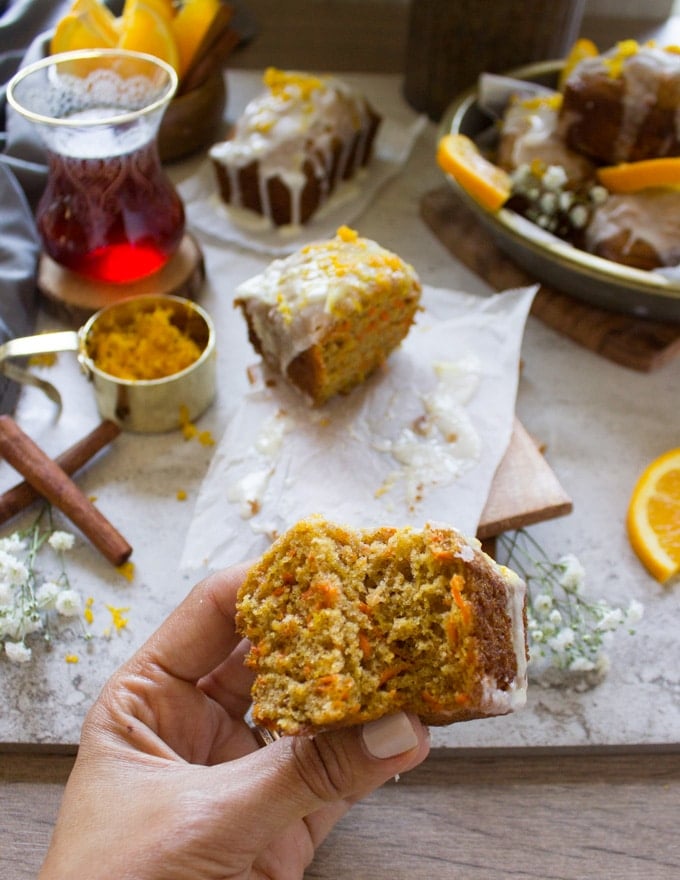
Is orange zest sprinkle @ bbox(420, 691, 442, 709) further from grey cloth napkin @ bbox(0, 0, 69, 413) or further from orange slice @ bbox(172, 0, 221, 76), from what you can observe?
orange slice @ bbox(172, 0, 221, 76)

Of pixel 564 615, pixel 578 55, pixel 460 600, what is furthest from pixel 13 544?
pixel 578 55

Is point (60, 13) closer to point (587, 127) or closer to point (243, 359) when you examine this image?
point (243, 359)

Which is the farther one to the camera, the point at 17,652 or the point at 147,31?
the point at 147,31

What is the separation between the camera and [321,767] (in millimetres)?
957

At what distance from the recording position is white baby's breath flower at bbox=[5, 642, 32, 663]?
1.39m

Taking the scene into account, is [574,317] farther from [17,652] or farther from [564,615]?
[17,652]

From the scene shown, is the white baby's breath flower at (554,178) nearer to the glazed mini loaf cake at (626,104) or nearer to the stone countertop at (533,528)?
the glazed mini loaf cake at (626,104)

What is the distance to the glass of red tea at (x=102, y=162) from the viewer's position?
1775 mm

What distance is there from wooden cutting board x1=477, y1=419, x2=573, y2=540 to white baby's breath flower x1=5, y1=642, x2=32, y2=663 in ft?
2.77

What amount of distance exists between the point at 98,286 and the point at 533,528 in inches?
46.0

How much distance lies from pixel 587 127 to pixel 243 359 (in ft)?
3.39

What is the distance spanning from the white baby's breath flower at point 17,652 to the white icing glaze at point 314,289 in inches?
29.1

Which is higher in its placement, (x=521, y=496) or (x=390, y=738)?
(x=390, y=738)

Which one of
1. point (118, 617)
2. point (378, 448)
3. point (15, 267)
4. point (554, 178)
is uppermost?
point (554, 178)
